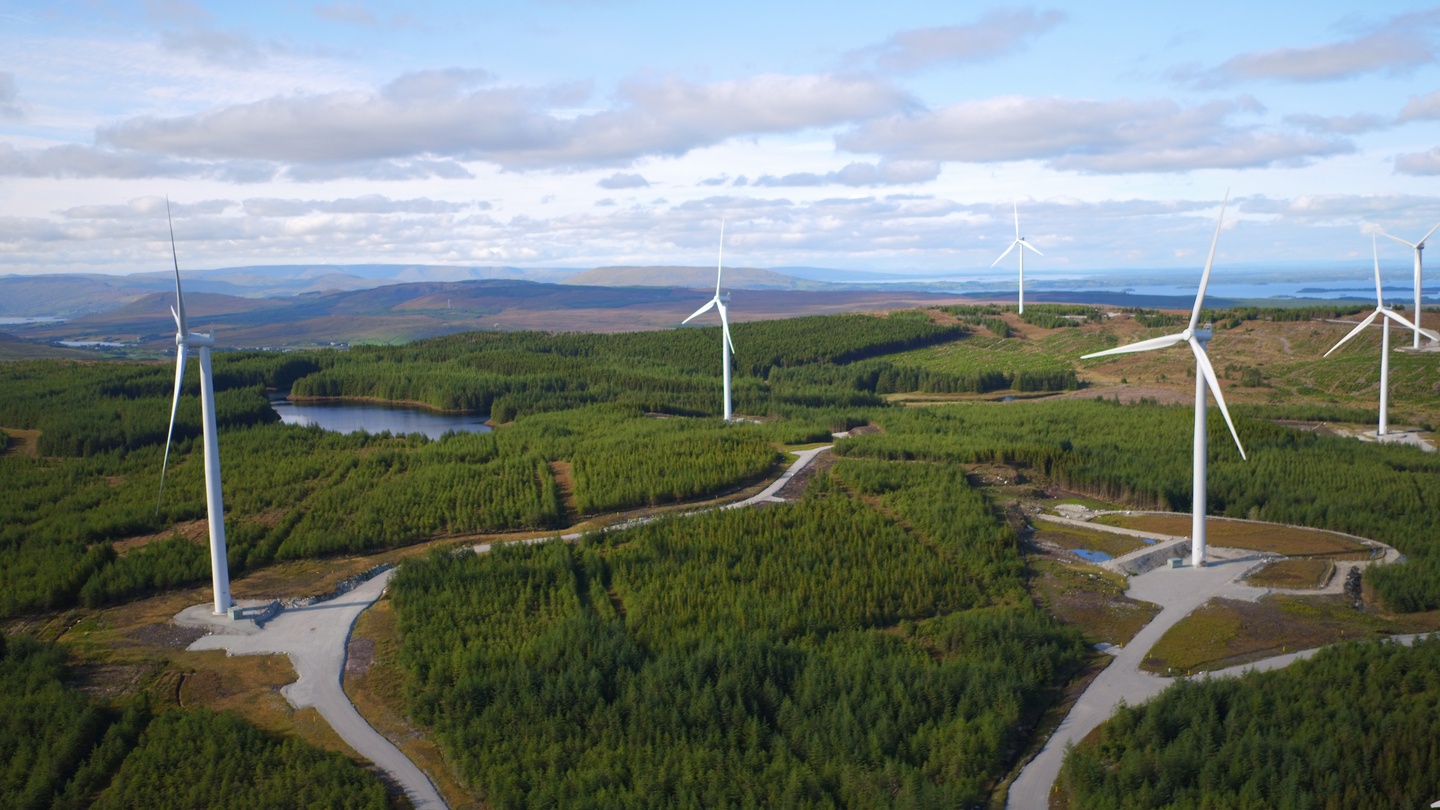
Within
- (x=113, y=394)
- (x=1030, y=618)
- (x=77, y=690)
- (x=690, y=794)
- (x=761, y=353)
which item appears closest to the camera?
(x=690, y=794)

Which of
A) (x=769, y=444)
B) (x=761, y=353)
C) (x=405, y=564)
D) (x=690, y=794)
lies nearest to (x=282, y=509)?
(x=405, y=564)

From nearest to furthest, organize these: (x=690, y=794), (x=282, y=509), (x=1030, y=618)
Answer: (x=690, y=794)
(x=1030, y=618)
(x=282, y=509)

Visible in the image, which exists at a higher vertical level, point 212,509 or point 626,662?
point 212,509

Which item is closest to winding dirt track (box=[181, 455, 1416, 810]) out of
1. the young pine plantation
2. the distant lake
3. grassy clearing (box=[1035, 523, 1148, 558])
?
the young pine plantation

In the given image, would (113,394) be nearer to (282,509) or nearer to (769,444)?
(282,509)

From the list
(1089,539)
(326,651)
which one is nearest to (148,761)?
(326,651)

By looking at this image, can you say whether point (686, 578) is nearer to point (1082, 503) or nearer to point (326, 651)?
point (326, 651)

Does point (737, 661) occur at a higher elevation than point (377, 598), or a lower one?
higher
